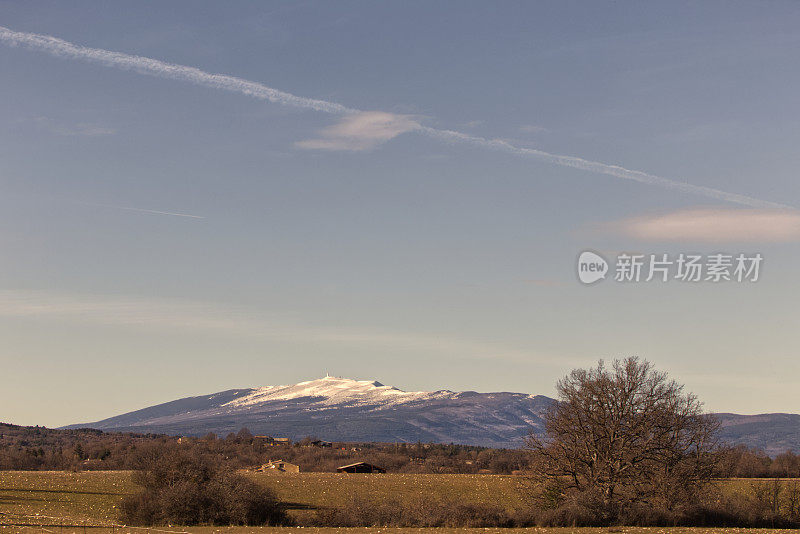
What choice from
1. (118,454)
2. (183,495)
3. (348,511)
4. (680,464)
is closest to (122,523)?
(183,495)

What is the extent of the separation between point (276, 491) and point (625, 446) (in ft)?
134

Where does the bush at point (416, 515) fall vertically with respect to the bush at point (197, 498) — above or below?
below

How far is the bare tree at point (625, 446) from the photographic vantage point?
63.0 metres

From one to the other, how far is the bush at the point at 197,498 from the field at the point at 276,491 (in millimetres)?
2999

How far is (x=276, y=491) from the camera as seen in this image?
3556 inches

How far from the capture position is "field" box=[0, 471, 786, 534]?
182 ft

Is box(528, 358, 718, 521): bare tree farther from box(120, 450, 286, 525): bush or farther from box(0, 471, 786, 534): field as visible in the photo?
box(120, 450, 286, 525): bush

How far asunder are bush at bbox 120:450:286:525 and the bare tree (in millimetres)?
20929

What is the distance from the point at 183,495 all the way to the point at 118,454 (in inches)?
4748

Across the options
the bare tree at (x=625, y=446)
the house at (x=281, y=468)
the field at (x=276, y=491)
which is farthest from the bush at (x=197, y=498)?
the house at (x=281, y=468)

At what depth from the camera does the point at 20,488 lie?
89.4 meters

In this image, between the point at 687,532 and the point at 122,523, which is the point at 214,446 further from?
the point at 687,532

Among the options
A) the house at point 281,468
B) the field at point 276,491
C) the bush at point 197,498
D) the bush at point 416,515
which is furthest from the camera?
the house at point 281,468

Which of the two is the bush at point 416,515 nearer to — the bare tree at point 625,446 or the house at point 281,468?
the bare tree at point 625,446
